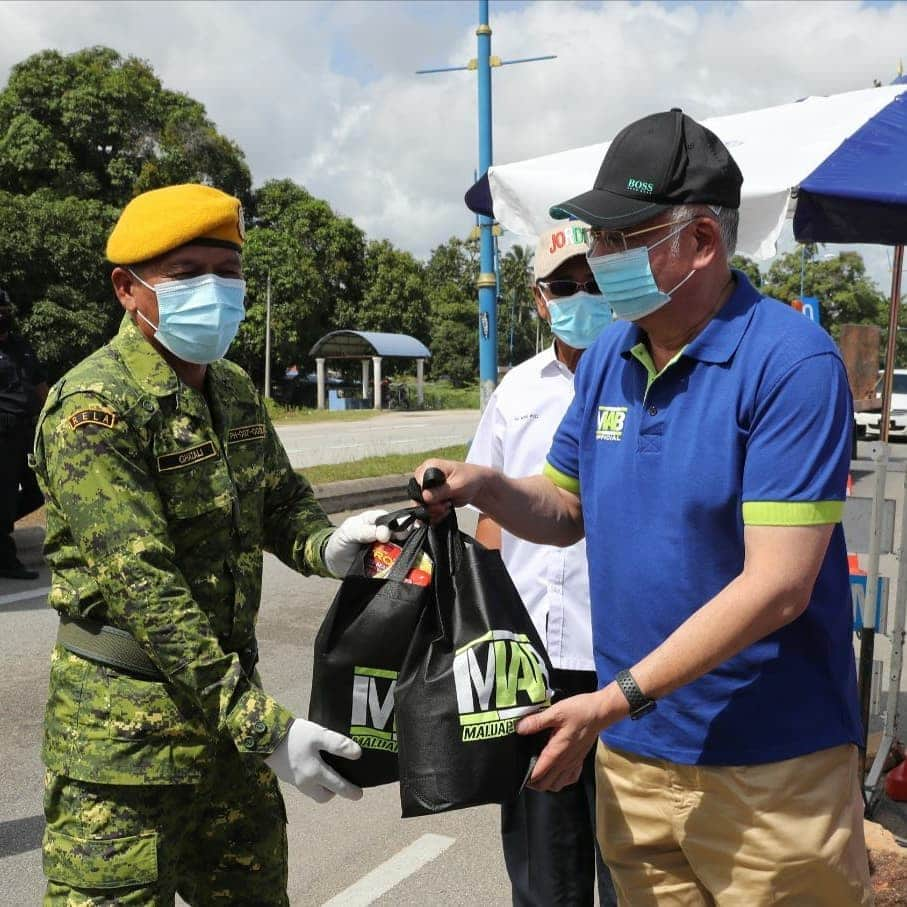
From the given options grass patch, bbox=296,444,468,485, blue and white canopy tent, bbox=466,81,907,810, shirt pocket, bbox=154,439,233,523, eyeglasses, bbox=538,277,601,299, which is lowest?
grass patch, bbox=296,444,468,485

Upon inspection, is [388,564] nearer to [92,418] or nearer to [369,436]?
[92,418]

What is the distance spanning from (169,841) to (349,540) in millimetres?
679

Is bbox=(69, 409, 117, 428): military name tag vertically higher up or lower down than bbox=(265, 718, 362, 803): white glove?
higher up

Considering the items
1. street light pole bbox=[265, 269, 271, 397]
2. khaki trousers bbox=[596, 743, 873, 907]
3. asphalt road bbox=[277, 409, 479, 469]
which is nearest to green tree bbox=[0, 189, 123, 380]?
asphalt road bbox=[277, 409, 479, 469]

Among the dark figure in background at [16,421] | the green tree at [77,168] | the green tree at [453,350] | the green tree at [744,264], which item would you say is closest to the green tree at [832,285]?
the green tree at [744,264]

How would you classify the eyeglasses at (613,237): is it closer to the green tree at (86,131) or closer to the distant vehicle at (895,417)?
the distant vehicle at (895,417)

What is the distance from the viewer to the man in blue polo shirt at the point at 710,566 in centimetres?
171

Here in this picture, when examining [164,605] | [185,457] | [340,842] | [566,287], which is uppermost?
[566,287]

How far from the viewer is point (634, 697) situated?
175 centimetres

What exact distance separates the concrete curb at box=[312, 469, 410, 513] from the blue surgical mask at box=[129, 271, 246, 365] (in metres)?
8.54

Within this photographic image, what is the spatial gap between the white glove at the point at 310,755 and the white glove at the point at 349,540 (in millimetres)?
383

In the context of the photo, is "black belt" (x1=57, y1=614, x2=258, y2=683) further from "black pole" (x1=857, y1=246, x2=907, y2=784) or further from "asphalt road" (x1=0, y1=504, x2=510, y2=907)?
"black pole" (x1=857, y1=246, x2=907, y2=784)

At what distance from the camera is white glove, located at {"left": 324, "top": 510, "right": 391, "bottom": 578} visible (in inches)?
83.9

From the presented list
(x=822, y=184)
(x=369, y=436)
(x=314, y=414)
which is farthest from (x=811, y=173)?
(x=314, y=414)
